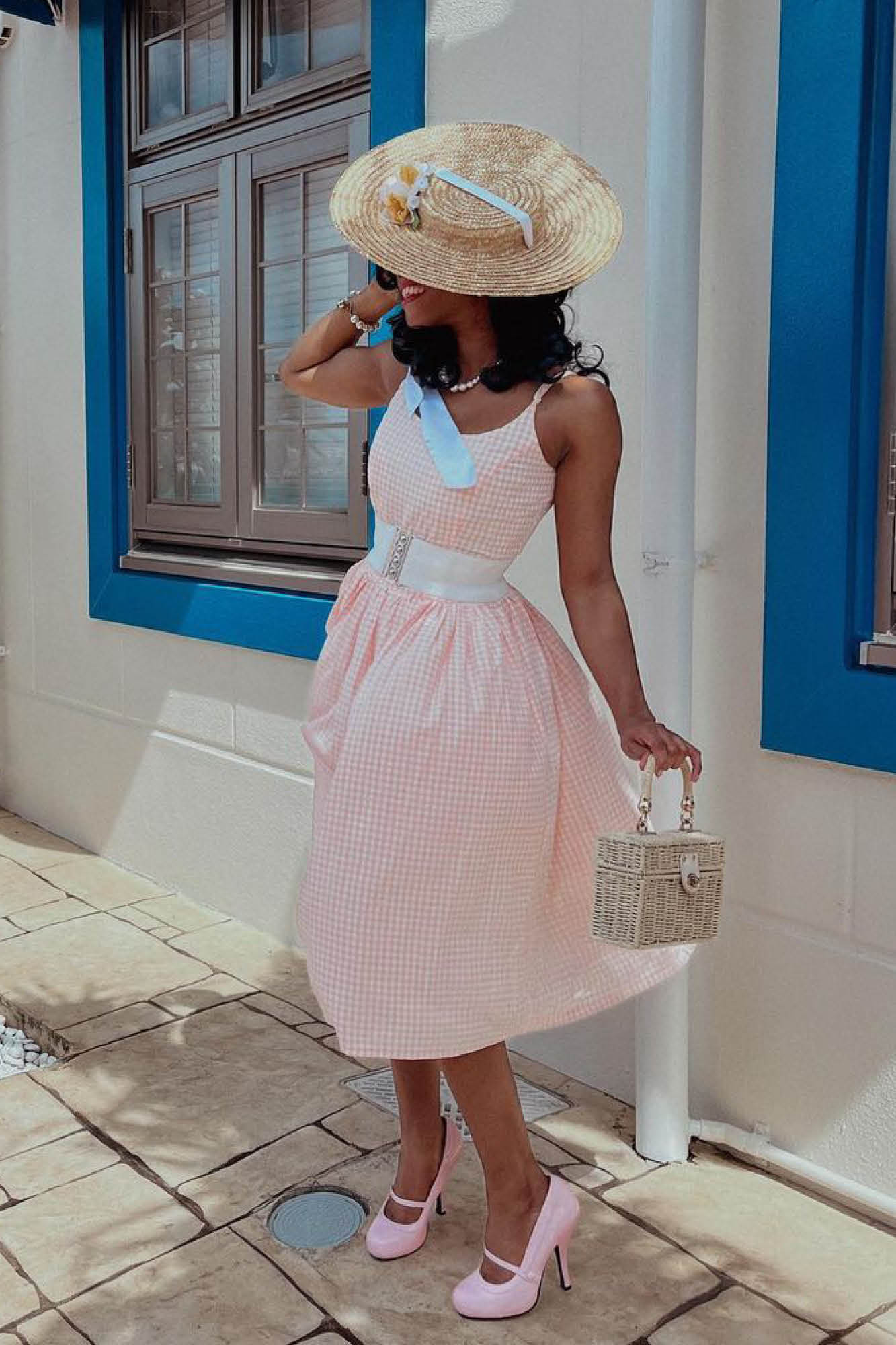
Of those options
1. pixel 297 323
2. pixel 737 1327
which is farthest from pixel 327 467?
pixel 737 1327

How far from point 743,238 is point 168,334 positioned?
2.55 metres

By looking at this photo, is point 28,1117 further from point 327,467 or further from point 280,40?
point 280,40

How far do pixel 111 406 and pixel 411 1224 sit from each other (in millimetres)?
3162

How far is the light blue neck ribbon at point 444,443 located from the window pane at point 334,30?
2026mm

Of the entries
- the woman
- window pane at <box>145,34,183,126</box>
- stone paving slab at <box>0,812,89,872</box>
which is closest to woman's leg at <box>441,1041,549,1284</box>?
the woman

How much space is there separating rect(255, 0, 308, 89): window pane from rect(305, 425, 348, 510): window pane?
1052 mm

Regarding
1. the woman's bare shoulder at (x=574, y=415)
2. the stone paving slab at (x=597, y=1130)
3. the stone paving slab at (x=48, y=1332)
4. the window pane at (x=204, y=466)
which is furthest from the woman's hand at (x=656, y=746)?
the window pane at (x=204, y=466)

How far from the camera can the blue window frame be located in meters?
4.29

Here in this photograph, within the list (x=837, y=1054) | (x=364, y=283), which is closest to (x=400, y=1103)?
(x=837, y=1054)

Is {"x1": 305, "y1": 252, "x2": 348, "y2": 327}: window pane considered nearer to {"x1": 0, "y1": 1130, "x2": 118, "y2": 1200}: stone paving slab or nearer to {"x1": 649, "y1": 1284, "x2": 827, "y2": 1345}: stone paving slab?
{"x1": 0, "y1": 1130, "x2": 118, "y2": 1200}: stone paving slab

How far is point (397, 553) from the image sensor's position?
229 centimetres

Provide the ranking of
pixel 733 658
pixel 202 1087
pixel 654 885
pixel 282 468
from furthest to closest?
1. pixel 282 468
2. pixel 202 1087
3. pixel 733 658
4. pixel 654 885

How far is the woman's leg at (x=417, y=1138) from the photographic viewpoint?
2.44 m

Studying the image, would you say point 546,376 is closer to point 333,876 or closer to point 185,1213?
point 333,876
